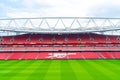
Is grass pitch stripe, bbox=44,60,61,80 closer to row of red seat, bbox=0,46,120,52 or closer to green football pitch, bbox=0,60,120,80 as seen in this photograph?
green football pitch, bbox=0,60,120,80

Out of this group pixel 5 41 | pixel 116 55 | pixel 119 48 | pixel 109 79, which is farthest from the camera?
pixel 5 41

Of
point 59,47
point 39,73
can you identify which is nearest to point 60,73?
point 39,73

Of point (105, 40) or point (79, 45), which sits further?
point (105, 40)

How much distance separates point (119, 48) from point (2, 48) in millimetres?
25102

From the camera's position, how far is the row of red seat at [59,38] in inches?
2068

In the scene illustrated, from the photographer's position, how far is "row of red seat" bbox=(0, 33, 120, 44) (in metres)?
52.5

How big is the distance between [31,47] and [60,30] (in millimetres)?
7325

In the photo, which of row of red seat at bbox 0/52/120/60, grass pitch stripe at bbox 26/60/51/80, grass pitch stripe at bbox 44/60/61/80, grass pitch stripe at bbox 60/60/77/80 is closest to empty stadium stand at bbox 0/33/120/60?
row of red seat at bbox 0/52/120/60

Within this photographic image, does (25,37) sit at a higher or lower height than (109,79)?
higher

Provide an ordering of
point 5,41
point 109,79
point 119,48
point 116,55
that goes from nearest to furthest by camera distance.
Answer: point 109,79, point 116,55, point 119,48, point 5,41

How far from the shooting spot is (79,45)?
4853 centimetres

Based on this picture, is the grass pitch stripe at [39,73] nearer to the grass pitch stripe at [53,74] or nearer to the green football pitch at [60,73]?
the green football pitch at [60,73]

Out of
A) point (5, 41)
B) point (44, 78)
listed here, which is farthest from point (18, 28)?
point (44, 78)

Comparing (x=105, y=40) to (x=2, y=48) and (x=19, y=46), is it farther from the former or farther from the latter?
(x=2, y=48)
